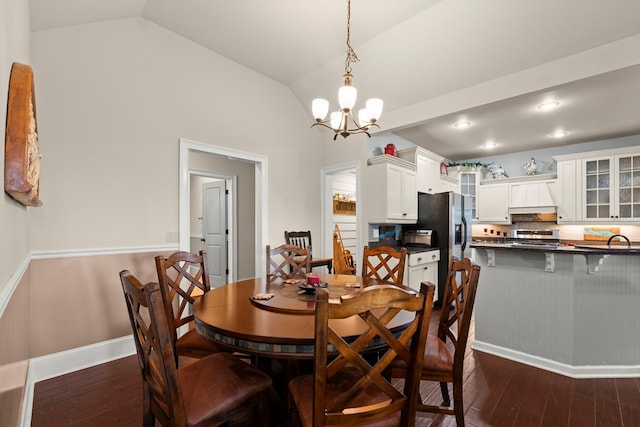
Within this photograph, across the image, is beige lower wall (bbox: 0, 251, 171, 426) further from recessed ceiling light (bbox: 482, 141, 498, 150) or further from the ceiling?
recessed ceiling light (bbox: 482, 141, 498, 150)

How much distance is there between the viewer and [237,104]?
12.6ft

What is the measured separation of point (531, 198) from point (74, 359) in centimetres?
684

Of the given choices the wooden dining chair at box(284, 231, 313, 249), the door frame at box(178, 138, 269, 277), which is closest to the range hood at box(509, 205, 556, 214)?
the wooden dining chair at box(284, 231, 313, 249)

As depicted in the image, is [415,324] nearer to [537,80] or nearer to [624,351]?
[624,351]

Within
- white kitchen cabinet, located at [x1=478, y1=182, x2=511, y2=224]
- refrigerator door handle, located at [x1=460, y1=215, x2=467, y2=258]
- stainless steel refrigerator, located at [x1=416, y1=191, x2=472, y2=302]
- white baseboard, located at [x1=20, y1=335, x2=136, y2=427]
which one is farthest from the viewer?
white kitchen cabinet, located at [x1=478, y1=182, x2=511, y2=224]

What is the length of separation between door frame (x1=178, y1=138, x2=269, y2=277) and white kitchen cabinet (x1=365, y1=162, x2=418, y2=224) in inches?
56.4

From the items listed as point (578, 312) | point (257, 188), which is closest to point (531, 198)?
point (578, 312)

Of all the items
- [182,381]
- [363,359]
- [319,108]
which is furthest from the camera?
[319,108]

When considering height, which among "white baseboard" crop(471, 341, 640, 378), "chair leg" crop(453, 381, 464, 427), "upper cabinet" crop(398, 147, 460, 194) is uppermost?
"upper cabinet" crop(398, 147, 460, 194)

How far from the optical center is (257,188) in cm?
414

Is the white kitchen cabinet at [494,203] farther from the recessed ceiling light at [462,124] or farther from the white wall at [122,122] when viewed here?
the white wall at [122,122]

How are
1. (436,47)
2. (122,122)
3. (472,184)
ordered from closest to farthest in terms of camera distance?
(122,122) → (436,47) → (472,184)

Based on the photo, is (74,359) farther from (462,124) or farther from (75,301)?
(462,124)

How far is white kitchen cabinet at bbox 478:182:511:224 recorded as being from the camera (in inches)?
239
